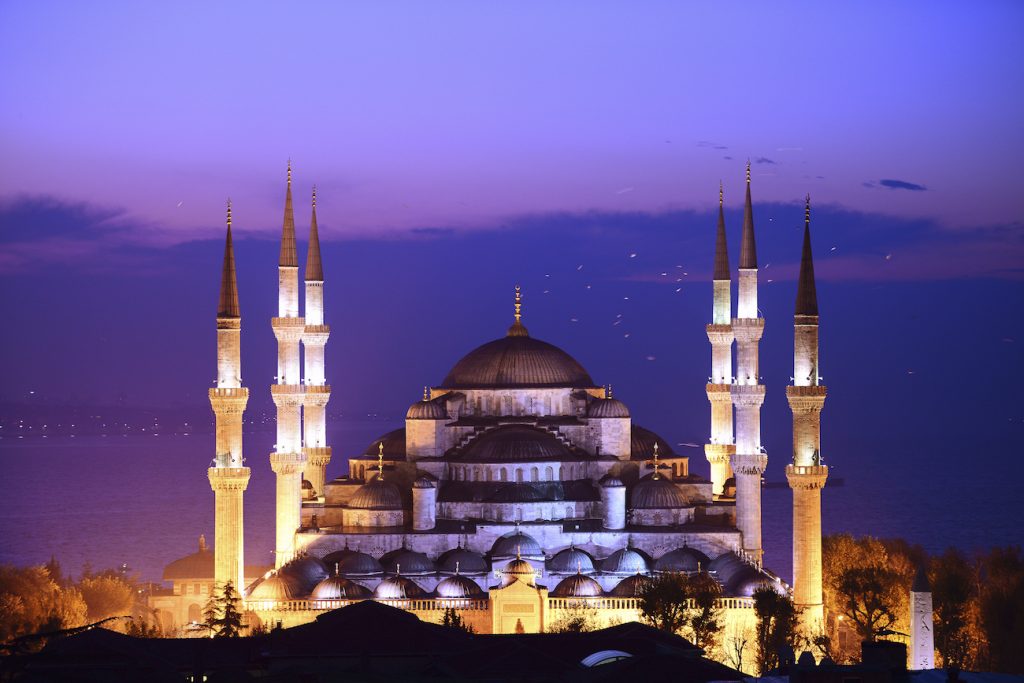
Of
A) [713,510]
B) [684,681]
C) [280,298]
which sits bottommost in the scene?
[684,681]

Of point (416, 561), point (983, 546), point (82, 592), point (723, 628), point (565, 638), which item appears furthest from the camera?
point (983, 546)

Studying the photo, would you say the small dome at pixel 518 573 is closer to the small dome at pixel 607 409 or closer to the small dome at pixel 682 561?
the small dome at pixel 682 561

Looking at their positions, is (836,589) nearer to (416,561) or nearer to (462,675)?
(416,561)

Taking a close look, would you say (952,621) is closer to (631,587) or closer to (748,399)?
(631,587)

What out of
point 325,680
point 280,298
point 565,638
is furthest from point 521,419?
point 325,680

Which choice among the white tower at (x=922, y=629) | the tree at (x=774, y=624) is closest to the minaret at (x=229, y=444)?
the tree at (x=774, y=624)

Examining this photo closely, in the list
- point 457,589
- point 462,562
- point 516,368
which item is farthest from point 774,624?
point 516,368
